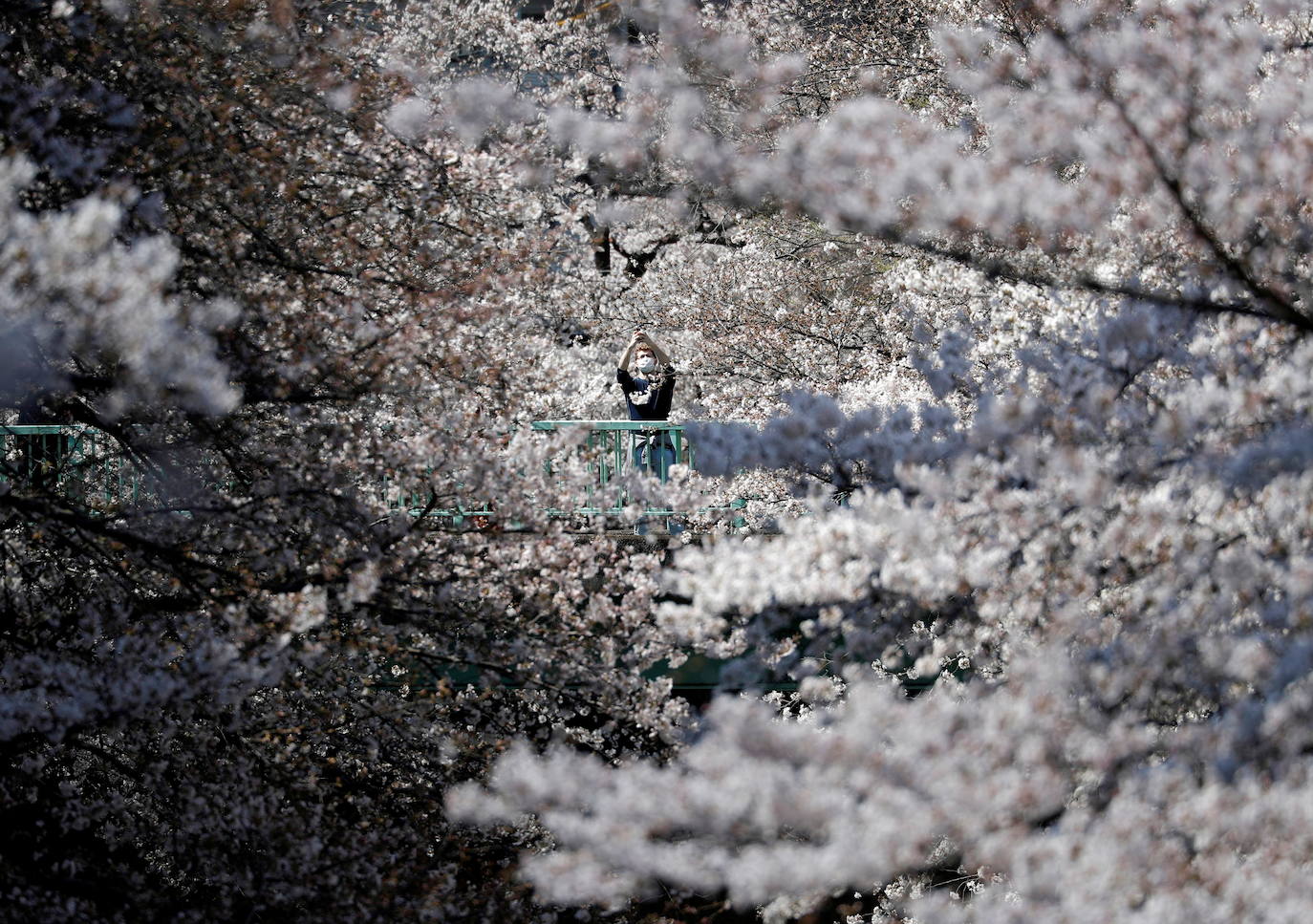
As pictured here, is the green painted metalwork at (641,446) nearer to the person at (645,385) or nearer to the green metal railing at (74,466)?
the person at (645,385)

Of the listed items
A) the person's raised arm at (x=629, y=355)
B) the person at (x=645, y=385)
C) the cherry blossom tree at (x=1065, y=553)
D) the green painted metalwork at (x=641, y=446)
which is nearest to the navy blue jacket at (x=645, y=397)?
the person at (x=645, y=385)

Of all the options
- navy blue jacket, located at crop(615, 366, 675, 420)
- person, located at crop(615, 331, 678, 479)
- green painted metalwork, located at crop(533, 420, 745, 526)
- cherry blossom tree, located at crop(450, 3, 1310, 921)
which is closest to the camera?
cherry blossom tree, located at crop(450, 3, 1310, 921)

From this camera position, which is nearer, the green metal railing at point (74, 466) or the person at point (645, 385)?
the green metal railing at point (74, 466)

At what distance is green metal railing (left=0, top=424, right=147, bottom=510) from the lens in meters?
7.95

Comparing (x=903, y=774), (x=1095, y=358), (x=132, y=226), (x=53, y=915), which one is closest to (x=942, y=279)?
(x=1095, y=358)

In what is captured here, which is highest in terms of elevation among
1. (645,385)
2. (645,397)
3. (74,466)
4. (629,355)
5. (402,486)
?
(629,355)

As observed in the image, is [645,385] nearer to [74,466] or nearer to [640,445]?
[640,445]

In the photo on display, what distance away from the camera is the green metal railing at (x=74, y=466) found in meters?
7.95

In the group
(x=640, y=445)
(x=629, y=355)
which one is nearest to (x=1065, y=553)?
(x=640, y=445)

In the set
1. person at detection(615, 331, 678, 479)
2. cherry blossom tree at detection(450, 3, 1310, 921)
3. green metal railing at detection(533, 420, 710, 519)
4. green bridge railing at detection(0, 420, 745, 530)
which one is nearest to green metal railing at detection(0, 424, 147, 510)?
green bridge railing at detection(0, 420, 745, 530)

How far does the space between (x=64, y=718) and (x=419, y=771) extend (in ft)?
7.76

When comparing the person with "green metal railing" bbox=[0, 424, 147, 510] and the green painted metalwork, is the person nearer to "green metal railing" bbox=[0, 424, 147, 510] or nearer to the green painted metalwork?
the green painted metalwork

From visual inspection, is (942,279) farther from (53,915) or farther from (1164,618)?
(53,915)

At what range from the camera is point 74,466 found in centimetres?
833
